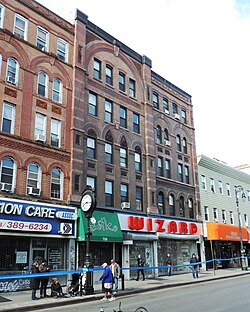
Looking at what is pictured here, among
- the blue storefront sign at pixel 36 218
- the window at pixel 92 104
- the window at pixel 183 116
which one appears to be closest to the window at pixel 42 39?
the window at pixel 92 104

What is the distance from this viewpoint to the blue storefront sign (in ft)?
57.7

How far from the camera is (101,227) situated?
72.1 ft

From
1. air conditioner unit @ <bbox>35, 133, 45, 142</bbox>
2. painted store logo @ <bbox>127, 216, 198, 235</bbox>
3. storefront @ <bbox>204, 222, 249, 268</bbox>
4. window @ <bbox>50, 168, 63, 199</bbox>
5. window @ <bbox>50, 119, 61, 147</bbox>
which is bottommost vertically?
storefront @ <bbox>204, 222, 249, 268</bbox>

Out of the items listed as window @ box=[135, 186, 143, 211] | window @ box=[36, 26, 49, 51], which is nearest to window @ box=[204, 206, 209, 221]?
window @ box=[135, 186, 143, 211]

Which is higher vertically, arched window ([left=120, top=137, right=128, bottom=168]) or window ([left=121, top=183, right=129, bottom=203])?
arched window ([left=120, top=137, right=128, bottom=168])

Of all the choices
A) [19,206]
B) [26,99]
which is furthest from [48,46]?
[19,206]

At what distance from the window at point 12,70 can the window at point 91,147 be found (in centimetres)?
646

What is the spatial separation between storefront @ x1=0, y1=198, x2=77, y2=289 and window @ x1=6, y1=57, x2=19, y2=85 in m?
7.49

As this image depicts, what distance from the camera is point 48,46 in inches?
909

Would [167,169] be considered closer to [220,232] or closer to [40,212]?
[220,232]

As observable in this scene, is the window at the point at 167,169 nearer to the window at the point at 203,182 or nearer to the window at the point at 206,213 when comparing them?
the window at the point at 203,182

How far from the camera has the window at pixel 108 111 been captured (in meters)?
26.3

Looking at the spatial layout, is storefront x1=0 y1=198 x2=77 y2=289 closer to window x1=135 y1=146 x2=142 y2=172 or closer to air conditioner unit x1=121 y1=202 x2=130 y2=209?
air conditioner unit x1=121 y1=202 x2=130 y2=209

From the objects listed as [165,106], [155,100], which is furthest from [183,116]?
[155,100]
